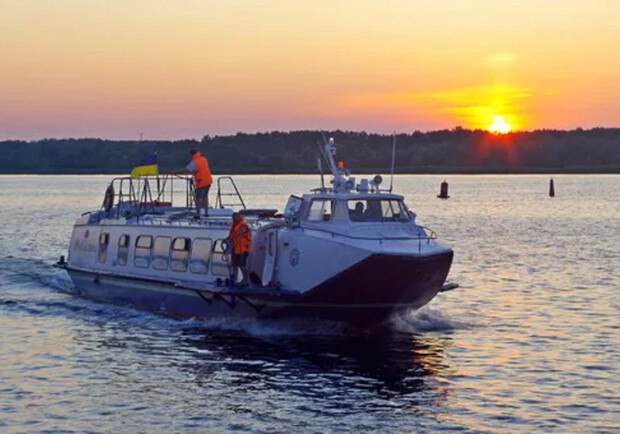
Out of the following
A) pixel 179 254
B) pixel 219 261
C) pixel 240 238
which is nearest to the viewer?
pixel 240 238

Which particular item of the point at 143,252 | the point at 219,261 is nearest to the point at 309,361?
the point at 219,261

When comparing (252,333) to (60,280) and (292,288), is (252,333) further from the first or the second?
(60,280)

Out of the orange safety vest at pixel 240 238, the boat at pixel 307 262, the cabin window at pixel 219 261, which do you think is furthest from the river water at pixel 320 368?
the orange safety vest at pixel 240 238

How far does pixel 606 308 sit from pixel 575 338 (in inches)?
263

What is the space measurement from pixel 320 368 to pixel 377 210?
5.41 m

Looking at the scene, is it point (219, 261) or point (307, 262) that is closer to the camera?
point (307, 262)

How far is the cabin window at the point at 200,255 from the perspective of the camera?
3109 centimetres

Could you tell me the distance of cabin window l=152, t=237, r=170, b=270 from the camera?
107 ft

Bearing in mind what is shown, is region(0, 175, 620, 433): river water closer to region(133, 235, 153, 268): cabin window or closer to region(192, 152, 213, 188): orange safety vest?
region(133, 235, 153, 268): cabin window

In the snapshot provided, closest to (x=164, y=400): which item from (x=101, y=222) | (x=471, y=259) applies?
(x=101, y=222)

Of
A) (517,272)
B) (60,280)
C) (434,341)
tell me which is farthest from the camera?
(517,272)

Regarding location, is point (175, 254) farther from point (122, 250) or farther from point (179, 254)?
point (122, 250)

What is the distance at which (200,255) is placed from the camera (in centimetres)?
3128

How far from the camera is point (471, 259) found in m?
55.6
